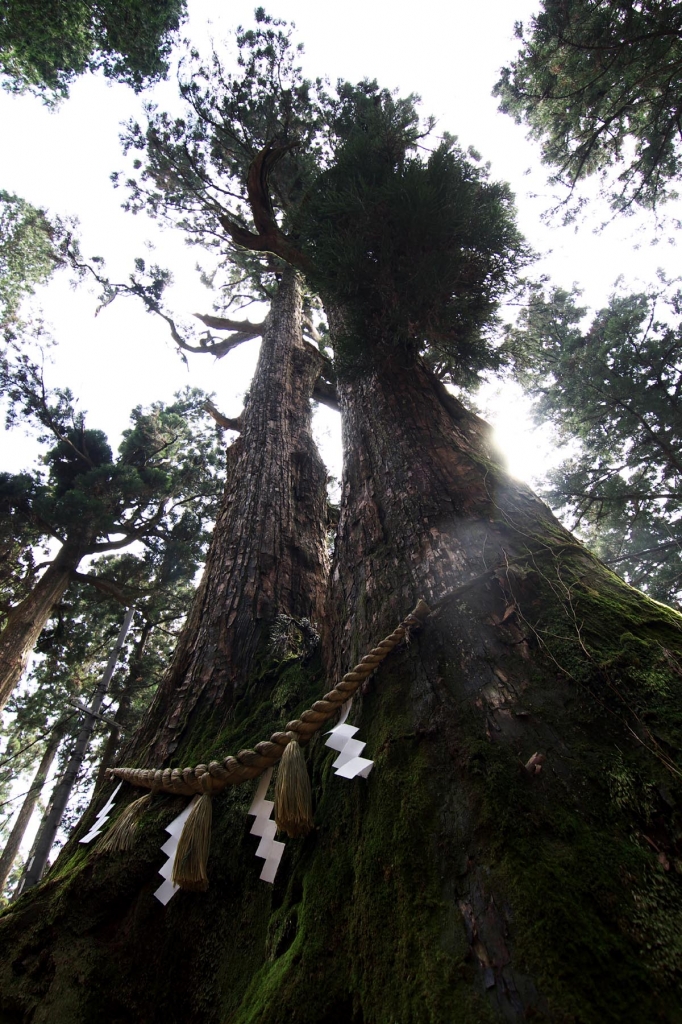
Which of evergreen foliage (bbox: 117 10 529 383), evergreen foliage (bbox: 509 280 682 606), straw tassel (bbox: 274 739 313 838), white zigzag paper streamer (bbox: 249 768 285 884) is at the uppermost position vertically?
evergreen foliage (bbox: 509 280 682 606)

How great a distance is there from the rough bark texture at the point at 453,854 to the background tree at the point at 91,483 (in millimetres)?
6636

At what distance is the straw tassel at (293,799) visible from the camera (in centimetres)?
126

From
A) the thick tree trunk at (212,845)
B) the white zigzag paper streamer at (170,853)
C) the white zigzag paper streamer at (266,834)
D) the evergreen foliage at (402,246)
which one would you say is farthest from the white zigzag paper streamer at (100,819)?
the evergreen foliage at (402,246)

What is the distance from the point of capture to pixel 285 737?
1417mm

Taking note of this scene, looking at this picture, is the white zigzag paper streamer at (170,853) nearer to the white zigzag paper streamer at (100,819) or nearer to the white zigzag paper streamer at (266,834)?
the white zigzag paper streamer at (266,834)

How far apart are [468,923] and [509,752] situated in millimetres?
357

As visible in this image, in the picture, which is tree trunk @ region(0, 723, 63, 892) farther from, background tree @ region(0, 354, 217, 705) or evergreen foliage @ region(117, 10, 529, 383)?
evergreen foliage @ region(117, 10, 529, 383)

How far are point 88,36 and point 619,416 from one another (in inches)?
384

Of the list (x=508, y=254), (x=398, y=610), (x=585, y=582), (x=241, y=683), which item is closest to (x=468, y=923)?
(x=398, y=610)

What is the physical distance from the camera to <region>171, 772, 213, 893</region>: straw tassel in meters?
1.28

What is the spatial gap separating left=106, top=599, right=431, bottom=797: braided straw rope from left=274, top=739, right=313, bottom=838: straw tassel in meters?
0.09

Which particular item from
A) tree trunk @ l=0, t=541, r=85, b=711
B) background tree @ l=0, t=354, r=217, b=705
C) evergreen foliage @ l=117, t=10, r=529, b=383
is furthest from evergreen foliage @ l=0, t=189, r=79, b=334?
evergreen foliage @ l=117, t=10, r=529, b=383

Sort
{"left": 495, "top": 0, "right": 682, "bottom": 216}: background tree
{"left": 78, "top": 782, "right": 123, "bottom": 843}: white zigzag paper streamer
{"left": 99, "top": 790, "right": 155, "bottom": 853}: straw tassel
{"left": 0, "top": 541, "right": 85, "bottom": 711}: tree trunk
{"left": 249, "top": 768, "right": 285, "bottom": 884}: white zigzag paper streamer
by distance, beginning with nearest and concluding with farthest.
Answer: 1. {"left": 249, "top": 768, "right": 285, "bottom": 884}: white zigzag paper streamer
2. {"left": 99, "top": 790, "right": 155, "bottom": 853}: straw tassel
3. {"left": 78, "top": 782, "right": 123, "bottom": 843}: white zigzag paper streamer
4. {"left": 495, "top": 0, "right": 682, "bottom": 216}: background tree
5. {"left": 0, "top": 541, "right": 85, "bottom": 711}: tree trunk

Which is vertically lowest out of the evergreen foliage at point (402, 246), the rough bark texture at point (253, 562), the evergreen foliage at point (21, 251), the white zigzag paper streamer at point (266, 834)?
the white zigzag paper streamer at point (266, 834)
